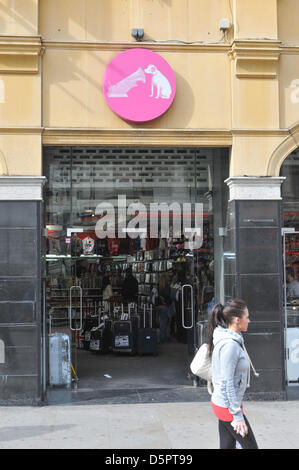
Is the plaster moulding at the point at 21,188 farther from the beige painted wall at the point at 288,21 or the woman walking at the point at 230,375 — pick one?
the woman walking at the point at 230,375

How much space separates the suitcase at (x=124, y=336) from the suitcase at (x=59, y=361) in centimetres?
331

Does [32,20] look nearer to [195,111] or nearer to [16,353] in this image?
[195,111]

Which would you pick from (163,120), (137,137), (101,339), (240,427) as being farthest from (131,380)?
(240,427)

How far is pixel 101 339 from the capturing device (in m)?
12.6

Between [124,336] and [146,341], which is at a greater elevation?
[124,336]

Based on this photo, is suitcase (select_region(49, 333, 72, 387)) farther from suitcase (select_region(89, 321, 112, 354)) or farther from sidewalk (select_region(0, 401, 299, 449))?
suitcase (select_region(89, 321, 112, 354))

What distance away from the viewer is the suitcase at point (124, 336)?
1244 centimetres

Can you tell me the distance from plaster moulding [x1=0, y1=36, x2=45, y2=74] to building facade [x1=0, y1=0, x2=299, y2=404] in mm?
15

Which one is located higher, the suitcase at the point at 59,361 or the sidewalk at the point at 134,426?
the suitcase at the point at 59,361

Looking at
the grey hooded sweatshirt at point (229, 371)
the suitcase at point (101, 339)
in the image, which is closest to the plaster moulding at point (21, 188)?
the grey hooded sweatshirt at point (229, 371)

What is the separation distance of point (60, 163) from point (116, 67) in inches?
69.9

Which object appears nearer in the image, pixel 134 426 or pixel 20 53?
pixel 134 426

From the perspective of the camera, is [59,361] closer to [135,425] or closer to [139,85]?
[135,425]

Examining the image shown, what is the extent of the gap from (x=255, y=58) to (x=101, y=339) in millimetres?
6666
